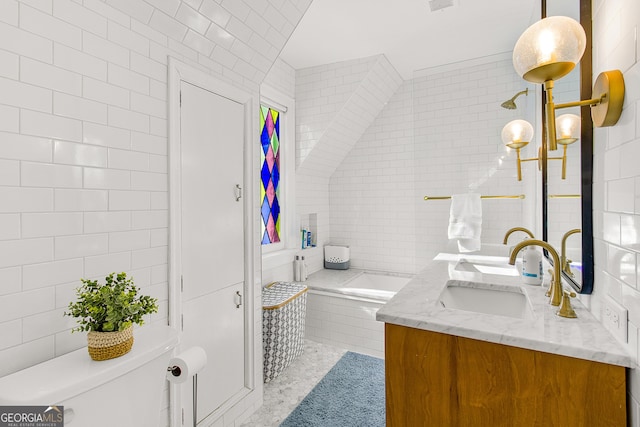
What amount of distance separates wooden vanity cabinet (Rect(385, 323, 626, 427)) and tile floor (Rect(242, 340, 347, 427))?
1104 millimetres

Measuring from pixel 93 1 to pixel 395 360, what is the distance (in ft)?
5.80

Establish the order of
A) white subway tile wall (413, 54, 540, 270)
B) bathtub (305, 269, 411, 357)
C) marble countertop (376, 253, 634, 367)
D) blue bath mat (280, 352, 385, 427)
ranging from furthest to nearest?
white subway tile wall (413, 54, 540, 270)
bathtub (305, 269, 411, 357)
blue bath mat (280, 352, 385, 427)
marble countertop (376, 253, 634, 367)

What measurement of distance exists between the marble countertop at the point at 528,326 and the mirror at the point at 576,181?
0.15m

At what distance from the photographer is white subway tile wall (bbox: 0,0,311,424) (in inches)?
41.2

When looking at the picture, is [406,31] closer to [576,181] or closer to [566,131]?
[566,131]

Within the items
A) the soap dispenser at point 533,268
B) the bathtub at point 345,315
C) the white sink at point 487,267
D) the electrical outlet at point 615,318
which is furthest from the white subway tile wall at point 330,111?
the electrical outlet at point 615,318

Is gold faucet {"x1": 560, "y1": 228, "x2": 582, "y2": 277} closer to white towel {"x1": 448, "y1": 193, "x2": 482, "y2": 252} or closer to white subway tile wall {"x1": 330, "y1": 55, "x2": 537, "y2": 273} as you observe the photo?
white subway tile wall {"x1": 330, "y1": 55, "x2": 537, "y2": 273}

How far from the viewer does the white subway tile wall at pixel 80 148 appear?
1.05m

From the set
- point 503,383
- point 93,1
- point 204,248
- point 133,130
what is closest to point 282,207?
point 204,248

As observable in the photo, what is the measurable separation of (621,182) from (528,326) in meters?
0.53

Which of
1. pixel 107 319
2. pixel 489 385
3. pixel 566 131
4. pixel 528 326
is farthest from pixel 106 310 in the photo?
pixel 566 131

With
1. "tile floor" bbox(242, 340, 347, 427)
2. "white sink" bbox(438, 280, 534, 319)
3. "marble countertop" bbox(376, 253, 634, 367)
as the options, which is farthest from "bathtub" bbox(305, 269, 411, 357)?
"marble countertop" bbox(376, 253, 634, 367)

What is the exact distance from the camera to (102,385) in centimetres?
102

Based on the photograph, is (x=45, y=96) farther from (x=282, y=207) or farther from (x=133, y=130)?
(x=282, y=207)
